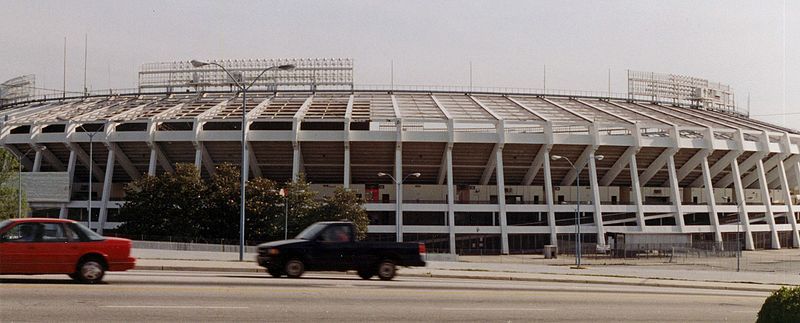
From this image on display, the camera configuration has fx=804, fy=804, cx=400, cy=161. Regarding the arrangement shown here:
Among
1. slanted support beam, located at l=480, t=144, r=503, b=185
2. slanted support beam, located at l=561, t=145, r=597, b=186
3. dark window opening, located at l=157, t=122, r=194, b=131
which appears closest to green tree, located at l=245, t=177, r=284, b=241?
dark window opening, located at l=157, t=122, r=194, b=131

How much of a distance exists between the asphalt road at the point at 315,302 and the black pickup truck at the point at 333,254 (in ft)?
3.53

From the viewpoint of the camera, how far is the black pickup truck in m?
25.3

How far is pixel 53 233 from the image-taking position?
19969 millimetres

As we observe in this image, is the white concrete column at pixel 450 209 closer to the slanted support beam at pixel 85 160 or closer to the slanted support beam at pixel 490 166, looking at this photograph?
the slanted support beam at pixel 490 166

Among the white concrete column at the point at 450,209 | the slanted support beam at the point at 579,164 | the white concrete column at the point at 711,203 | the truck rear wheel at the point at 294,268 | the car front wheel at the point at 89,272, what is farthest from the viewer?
the white concrete column at the point at 711,203

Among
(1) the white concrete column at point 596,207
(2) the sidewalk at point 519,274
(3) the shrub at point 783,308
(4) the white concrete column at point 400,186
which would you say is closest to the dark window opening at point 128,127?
(4) the white concrete column at point 400,186

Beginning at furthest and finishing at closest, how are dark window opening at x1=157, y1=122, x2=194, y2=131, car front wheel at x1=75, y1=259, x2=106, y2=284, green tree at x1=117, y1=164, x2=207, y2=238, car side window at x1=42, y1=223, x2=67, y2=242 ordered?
dark window opening at x1=157, y1=122, x2=194, y2=131 < green tree at x1=117, y1=164, x2=207, y2=238 < car front wheel at x1=75, y1=259, x2=106, y2=284 < car side window at x1=42, y1=223, x2=67, y2=242

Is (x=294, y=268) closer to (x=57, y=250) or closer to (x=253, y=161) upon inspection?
(x=57, y=250)

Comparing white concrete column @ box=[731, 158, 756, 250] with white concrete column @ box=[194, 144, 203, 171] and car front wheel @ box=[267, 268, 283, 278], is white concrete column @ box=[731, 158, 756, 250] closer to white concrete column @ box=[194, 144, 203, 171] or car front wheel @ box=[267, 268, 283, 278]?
white concrete column @ box=[194, 144, 203, 171]

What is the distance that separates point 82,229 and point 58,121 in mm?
59638

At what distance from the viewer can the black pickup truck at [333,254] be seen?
82.9 feet

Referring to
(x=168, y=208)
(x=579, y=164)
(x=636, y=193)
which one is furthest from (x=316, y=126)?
(x=636, y=193)

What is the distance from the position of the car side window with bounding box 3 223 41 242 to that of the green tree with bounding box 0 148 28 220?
47125mm

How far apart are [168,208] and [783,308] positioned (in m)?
50.2
